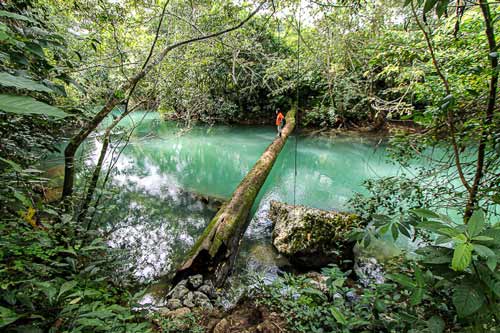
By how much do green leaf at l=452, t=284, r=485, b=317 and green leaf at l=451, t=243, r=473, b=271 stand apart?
126mm

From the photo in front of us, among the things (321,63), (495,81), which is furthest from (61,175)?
→ (495,81)

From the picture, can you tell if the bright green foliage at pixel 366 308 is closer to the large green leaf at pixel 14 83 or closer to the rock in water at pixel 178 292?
the rock in water at pixel 178 292

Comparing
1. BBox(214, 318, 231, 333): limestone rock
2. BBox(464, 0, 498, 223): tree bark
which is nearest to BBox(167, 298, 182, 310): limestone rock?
BBox(214, 318, 231, 333): limestone rock

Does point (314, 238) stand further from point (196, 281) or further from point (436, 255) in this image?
point (436, 255)

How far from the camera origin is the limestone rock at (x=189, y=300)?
224 centimetres

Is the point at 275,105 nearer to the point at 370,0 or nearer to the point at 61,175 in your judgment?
the point at 370,0

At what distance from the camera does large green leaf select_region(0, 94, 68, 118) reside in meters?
0.43

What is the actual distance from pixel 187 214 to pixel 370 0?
497 cm

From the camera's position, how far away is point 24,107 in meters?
0.44

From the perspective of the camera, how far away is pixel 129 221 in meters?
4.20

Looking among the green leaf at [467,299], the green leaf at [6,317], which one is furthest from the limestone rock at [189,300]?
the green leaf at [467,299]

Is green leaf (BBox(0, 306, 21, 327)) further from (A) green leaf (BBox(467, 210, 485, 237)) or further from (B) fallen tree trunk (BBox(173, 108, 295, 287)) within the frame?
(B) fallen tree trunk (BBox(173, 108, 295, 287))

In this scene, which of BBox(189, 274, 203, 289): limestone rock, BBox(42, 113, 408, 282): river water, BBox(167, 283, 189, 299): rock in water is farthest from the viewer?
BBox(42, 113, 408, 282): river water

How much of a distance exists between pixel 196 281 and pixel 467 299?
7.68 ft
